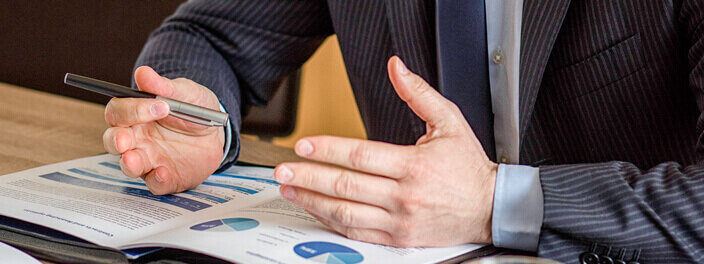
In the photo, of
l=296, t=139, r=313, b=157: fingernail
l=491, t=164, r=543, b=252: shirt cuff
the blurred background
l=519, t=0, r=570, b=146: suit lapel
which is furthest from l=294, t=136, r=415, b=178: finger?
the blurred background

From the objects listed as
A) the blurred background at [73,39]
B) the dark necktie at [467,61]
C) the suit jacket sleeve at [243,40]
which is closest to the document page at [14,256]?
the suit jacket sleeve at [243,40]

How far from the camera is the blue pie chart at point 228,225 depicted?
610 mm

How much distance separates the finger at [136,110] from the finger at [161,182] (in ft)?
0.19

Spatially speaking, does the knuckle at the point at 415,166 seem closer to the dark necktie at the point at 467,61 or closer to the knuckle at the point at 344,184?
the knuckle at the point at 344,184


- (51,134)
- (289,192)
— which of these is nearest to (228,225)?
(289,192)

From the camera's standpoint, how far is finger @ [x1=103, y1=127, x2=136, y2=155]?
776 millimetres

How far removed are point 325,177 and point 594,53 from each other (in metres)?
0.48

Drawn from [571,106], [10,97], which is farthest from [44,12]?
[571,106]

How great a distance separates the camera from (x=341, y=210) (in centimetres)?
60

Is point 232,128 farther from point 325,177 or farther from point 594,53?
point 594,53

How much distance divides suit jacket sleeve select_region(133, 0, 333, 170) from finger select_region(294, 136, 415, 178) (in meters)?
0.49

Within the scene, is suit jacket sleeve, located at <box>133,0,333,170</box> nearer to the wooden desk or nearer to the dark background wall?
the wooden desk

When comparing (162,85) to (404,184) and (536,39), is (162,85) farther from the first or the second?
(536,39)

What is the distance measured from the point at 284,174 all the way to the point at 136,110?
0.80ft
